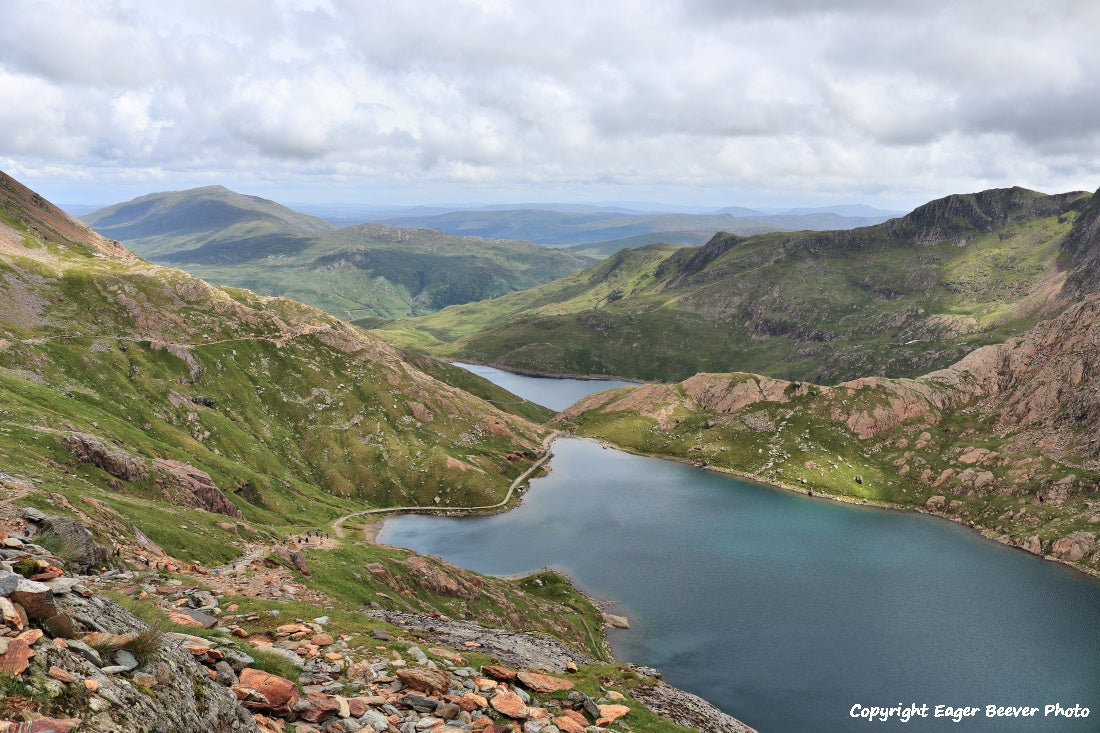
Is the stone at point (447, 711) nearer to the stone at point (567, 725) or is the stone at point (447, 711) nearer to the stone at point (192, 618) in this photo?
the stone at point (567, 725)

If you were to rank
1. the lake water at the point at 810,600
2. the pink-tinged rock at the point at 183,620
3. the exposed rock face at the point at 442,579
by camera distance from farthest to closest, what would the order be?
1. the exposed rock face at the point at 442,579
2. the lake water at the point at 810,600
3. the pink-tinged rock at the point at 183,620

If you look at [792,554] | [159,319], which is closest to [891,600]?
[792,554]

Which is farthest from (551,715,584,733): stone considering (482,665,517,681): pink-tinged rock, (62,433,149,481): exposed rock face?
(62,433,149,481): exposed rock face

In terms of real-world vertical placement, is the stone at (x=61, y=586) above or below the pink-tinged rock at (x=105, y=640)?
above

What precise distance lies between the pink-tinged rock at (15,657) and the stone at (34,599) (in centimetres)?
243

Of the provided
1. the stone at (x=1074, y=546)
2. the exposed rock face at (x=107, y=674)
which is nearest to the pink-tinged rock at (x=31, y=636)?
the exposed rock face at (x=107, y=674)

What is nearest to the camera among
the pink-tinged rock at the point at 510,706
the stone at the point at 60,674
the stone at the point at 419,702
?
the stone at the point at 60,674

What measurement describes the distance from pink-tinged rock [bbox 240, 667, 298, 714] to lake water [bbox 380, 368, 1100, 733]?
85.6 m

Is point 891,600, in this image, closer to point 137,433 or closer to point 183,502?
point 183,502

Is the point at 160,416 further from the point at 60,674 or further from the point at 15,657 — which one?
the point at 15,657

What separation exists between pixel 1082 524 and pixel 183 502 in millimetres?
233410

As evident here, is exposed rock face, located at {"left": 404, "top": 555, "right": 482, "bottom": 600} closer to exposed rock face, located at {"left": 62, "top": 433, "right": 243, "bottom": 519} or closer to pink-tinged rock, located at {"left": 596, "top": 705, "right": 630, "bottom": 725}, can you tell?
exposed rock face, located at {"left": 62, "top": 433, "right": 243, "bottom": 519}

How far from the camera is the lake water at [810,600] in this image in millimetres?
96062

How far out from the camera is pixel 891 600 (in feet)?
416
